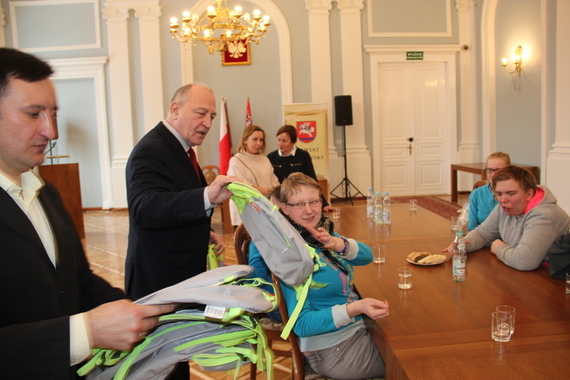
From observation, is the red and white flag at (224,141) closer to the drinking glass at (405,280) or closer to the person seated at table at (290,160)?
the person seated at table at (290,160)

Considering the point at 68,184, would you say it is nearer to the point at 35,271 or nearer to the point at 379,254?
the point at 379,254

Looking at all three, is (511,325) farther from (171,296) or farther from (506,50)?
(506,50)

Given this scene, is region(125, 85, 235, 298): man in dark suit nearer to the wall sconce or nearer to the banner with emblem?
the banner with emblem

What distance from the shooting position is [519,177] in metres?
2.32

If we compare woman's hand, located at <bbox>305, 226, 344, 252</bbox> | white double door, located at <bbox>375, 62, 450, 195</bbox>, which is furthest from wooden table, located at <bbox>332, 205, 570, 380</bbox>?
white double door, located at <bbox>375, 62, 450, 195</bbox>

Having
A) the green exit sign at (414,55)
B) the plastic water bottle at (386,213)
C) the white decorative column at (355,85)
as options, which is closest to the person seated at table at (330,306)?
the plastic water bottle at (386,213)

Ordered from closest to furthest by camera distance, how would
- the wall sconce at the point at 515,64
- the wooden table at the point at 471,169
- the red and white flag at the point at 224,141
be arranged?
1. the wooden table at the point at 471,169
2. the wall sconce at the point at 515,64
3. the red and white flag at the point at 224,141

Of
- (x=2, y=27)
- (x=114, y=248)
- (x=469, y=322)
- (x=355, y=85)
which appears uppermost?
(x=2, y=27)

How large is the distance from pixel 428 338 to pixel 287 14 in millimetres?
8426

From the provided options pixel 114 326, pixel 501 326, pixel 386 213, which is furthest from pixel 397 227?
pixel 114 326

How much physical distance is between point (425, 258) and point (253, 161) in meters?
2.75

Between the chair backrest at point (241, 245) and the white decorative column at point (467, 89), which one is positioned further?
the white decorative column at point (467, 89)

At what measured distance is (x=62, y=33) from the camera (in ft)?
29.3

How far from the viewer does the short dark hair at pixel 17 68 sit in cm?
104
